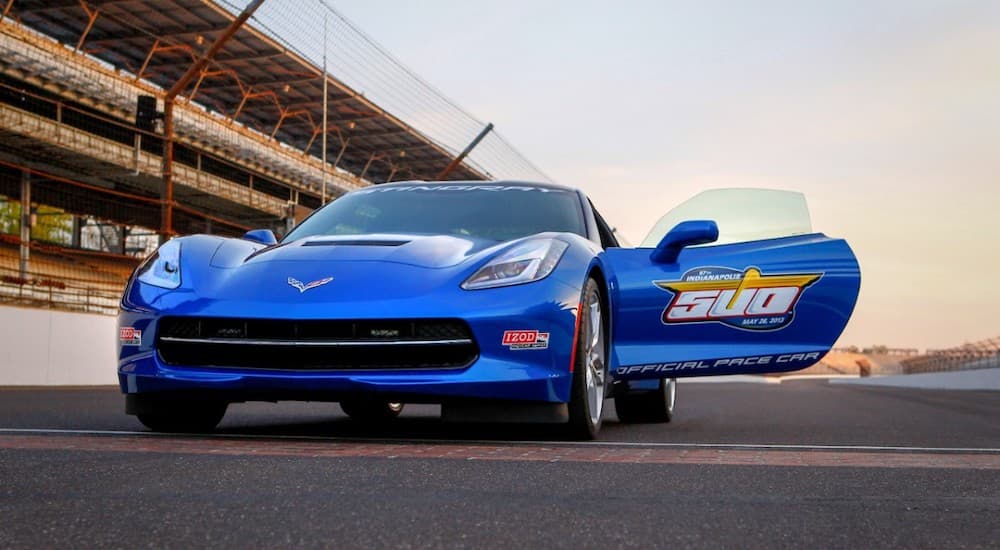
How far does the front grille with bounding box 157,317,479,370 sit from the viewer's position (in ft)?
16.1

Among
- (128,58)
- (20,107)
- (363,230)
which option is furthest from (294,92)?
(363,230)

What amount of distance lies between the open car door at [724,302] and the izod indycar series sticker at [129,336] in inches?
92.6

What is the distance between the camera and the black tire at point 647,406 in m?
7.93

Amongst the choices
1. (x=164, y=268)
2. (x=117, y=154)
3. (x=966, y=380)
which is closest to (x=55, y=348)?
(x=117, y=154)

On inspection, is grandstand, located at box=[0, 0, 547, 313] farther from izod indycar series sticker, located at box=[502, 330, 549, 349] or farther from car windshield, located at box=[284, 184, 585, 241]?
izod indycar series sticker, located at box=[502, 330, 549, 349]

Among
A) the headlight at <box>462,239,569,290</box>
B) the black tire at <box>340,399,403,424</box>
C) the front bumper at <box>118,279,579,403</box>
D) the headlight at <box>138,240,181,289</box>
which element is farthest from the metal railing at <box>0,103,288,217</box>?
the headlight at <box>462,239,569,290</box>

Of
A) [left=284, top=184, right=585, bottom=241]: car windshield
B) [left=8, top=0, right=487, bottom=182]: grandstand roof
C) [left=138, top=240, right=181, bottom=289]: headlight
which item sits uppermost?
[left=8, top=0, right=487, bottom=182]: grandstand roof

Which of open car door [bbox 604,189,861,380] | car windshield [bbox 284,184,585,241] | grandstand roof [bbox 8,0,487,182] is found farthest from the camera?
grandstand roof [bbox 8,0,487,182]

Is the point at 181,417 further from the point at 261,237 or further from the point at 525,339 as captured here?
the point at 525,339

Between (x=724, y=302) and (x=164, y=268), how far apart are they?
9.36 ft

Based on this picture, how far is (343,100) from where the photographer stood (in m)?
37.5

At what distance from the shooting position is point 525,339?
5000 mm

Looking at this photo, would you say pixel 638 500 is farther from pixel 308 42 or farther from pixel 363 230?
pixel 308 42

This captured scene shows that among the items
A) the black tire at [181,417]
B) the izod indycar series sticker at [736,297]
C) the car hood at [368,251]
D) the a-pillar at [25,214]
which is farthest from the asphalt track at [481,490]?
the a-pillar at [25,214]
